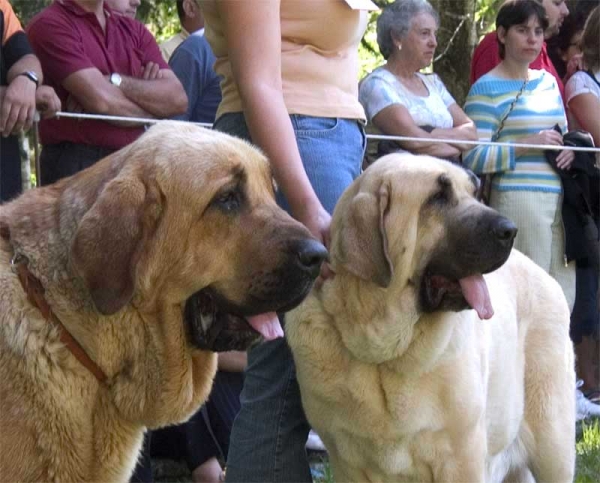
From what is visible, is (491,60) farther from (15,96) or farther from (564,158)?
(15,96)

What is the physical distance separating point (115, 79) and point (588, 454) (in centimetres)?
325

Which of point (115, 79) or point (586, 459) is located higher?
point (115, 79)

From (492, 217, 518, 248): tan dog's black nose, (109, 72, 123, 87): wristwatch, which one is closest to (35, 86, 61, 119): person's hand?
(109, 72, 123, 87): wristwatch

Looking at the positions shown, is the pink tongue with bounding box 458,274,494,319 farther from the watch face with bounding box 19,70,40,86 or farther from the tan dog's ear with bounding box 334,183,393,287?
the watch face with bounding box 19,70,40,86

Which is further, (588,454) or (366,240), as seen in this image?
(588,454)

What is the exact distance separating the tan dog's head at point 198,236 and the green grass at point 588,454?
3.20m

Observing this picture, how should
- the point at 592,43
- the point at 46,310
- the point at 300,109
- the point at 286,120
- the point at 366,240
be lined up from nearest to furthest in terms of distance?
1. the point at 46,310
2. the point at 286,120
3. the point at 300,109
4. the point at 366,240
5. the point at 592,43

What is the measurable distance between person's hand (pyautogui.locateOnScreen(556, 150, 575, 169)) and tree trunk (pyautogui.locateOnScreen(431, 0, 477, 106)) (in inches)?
134

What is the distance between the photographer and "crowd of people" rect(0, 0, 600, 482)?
3.63 metres

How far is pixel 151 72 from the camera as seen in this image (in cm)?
572

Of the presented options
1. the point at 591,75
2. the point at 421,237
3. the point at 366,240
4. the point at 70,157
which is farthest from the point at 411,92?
the point at 366,240

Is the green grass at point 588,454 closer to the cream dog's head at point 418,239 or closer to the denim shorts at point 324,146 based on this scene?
the cream dog's head at point 418,239

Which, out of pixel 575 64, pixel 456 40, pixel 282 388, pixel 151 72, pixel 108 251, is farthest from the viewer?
pixel 456 40

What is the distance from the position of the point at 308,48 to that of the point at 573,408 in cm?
213
